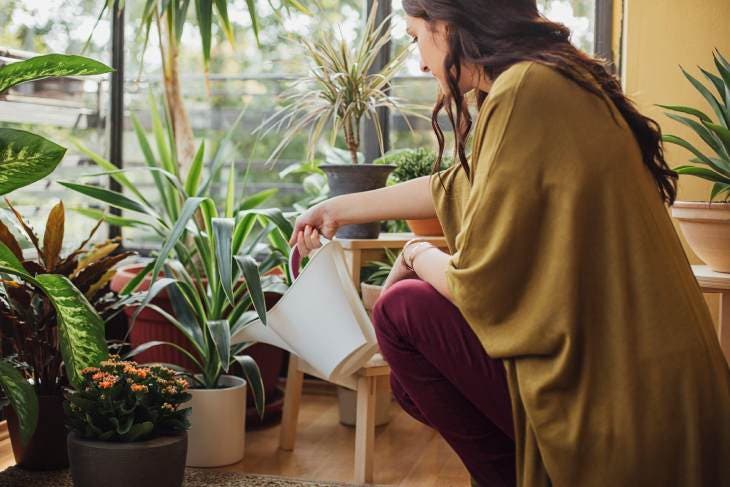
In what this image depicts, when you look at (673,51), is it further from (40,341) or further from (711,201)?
(40,341)

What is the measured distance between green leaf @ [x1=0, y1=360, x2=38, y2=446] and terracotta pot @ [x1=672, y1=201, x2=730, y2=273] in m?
1.48

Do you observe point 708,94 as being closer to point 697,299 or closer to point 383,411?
point 697,299

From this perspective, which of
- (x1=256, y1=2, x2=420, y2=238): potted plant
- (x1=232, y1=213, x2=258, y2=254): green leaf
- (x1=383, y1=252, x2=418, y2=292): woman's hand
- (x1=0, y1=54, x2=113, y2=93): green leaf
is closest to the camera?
(x1=383, y1=252, x2=418, y2=292): woman's hand

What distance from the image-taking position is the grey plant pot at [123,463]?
1854 mm

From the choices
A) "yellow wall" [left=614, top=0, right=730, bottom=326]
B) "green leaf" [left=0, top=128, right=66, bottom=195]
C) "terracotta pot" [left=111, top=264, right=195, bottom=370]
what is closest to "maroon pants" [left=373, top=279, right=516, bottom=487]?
"green leaf" [left=0, top=128, right=66, bottom=195]

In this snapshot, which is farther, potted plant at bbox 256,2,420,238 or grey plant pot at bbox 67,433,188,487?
potted plant at bbox 256,2,420,238

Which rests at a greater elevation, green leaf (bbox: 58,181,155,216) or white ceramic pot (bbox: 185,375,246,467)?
green leaf (bbox: 58,181,155,216)

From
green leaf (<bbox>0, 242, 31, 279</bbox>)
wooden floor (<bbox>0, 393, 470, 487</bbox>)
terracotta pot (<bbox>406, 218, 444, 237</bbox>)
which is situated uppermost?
green leaf (<bbox>0, 242, 31, 279</bbox>)

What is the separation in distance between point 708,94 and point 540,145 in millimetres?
1002

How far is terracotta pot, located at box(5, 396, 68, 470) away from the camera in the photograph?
2.16m

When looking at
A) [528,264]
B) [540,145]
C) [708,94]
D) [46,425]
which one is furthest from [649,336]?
[46,425]

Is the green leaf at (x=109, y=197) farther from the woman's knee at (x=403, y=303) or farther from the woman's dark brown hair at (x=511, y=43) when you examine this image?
the woman's dark brown hair at (x=511, y=43)

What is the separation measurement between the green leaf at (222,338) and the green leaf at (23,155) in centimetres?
62

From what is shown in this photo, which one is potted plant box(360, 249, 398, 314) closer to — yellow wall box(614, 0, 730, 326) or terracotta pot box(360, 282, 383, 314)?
terracotta pot box(360, 282, 383, 314)
